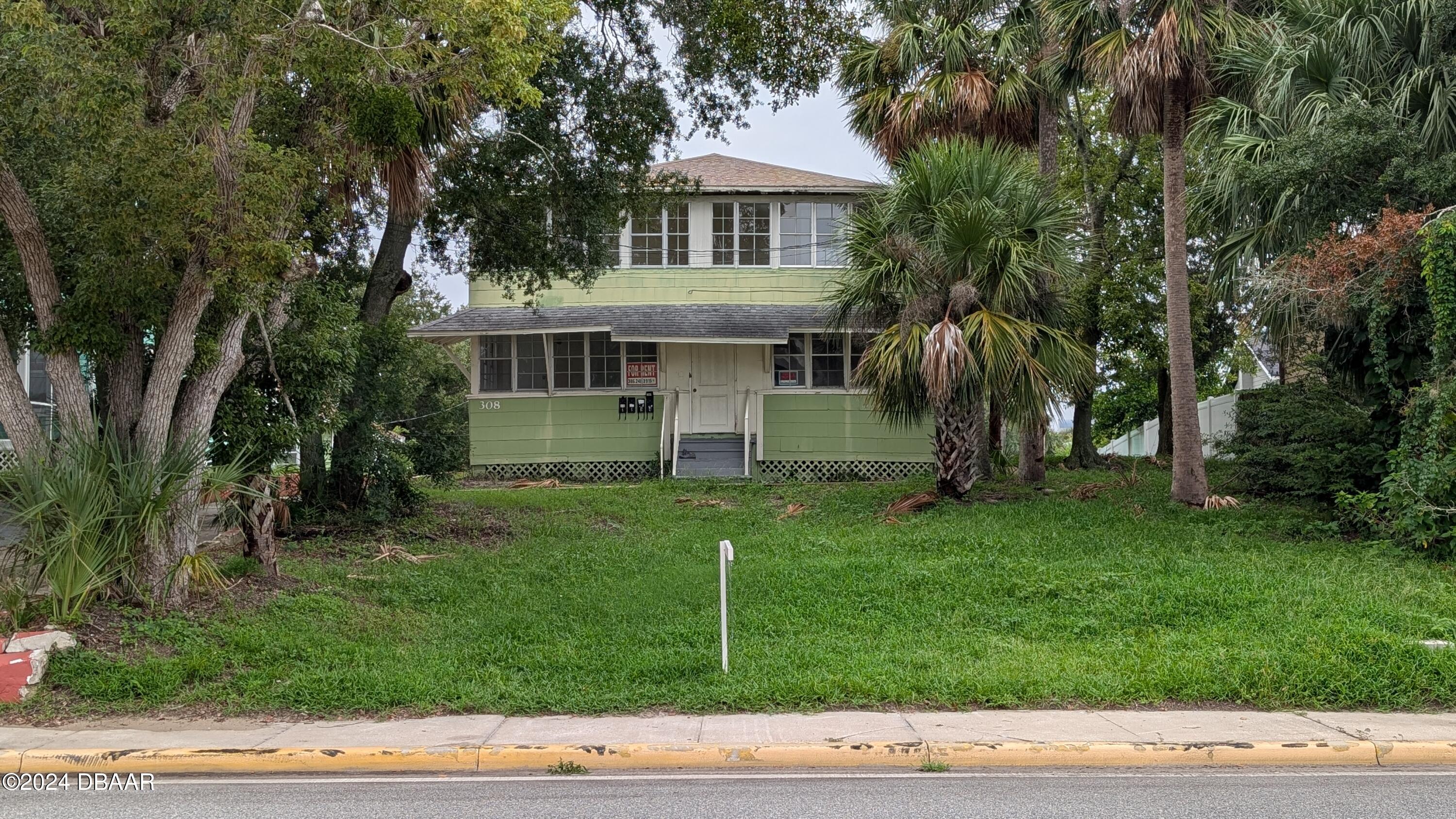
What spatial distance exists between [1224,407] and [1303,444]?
1038 centimetres

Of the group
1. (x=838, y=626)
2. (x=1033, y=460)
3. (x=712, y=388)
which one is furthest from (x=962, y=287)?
(x=712, y=388)

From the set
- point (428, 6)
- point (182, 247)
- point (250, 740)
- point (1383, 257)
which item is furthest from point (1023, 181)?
point (250, 740)

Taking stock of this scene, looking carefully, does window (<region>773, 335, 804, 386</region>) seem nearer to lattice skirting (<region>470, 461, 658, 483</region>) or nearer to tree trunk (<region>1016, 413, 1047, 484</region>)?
lattice skirting (<region>470, 461, 658, 483</region>)

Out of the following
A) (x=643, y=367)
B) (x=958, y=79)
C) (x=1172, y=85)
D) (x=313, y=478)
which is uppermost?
(x=958, y=79)

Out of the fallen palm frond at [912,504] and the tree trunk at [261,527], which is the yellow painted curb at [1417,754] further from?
the tree trunk at [261,527]

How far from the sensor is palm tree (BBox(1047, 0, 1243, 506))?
545 inches

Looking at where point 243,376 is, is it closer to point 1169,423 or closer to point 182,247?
point 182,247

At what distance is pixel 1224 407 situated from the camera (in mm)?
23812

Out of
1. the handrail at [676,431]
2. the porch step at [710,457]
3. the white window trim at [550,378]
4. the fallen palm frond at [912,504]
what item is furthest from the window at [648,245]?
the fallen palm frond at [912,504]

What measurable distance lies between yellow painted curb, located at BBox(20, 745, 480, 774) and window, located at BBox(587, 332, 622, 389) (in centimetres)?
1539

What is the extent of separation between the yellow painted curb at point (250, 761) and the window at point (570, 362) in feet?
50.7

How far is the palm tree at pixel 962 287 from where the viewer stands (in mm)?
13859

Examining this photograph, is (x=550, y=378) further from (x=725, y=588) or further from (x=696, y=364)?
(x=725, y=588)

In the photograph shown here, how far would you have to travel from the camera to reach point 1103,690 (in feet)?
24.5
